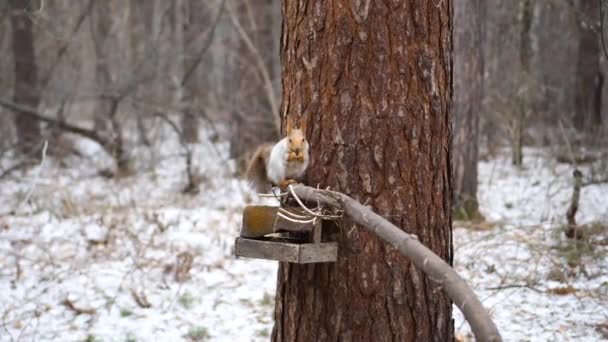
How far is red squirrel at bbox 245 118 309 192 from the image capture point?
2.56 m

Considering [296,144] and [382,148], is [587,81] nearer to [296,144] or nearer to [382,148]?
[382,148]

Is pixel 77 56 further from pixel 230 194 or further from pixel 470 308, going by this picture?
pixel 470 308

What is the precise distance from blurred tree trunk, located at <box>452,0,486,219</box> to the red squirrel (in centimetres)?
383

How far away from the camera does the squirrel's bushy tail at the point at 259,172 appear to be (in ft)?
9.92

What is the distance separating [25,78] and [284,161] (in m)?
9.97

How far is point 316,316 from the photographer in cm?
267

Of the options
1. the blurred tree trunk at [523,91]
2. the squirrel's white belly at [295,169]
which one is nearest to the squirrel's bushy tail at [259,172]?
the squirrel's white belly at [295,169]

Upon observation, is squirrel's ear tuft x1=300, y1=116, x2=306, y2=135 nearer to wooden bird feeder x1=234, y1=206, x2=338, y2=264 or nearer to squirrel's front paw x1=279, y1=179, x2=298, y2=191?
squirrel's front paw x1=279, y1=179, x2=298, y2=191

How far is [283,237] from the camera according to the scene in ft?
9.18

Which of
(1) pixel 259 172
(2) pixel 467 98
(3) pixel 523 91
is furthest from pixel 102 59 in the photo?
(1) pixel 259 172

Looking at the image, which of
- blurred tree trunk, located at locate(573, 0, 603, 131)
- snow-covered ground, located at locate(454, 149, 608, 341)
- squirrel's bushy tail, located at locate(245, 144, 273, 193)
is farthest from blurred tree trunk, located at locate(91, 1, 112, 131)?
blurred tree trunk, located at locate(573, 0, 603, 131)

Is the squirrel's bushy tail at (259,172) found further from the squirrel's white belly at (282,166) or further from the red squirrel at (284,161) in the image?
the squirrel's white belly at (282,166)

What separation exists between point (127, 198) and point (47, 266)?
2.71 m

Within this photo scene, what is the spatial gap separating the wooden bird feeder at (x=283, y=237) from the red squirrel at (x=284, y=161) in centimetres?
15
